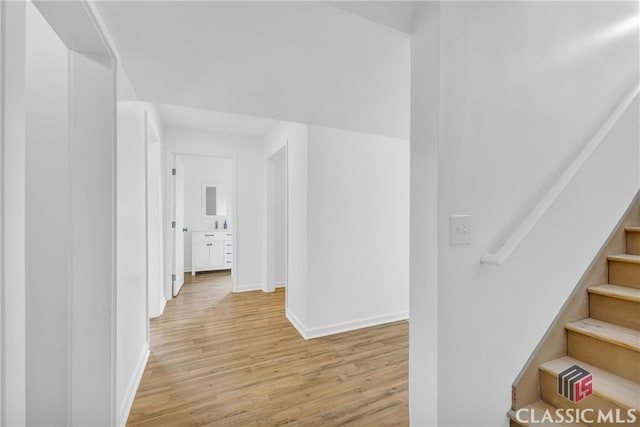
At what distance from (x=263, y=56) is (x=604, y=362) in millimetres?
2269

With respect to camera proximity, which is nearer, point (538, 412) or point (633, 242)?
point (538, 412)

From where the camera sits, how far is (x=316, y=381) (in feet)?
6.61

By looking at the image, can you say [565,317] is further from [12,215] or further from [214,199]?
[214,199]

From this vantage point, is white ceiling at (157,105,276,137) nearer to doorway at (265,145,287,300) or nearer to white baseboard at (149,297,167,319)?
doorway at (265,145,287,300)

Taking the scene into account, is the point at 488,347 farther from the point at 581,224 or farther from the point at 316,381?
the point at 316,381

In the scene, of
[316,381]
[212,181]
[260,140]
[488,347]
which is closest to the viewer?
[488,347]

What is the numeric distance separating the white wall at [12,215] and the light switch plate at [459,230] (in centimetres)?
127

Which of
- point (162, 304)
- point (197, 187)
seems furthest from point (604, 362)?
point (197, 187)

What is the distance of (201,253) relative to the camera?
17.9 ft

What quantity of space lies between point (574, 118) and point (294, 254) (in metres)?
2.44

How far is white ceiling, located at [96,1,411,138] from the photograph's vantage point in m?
1.29

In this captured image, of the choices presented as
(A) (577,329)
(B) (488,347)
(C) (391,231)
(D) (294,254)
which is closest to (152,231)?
(D) (294,254)

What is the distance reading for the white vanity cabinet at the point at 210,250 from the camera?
541 centimetres

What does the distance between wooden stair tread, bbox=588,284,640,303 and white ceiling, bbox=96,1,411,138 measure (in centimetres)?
160
